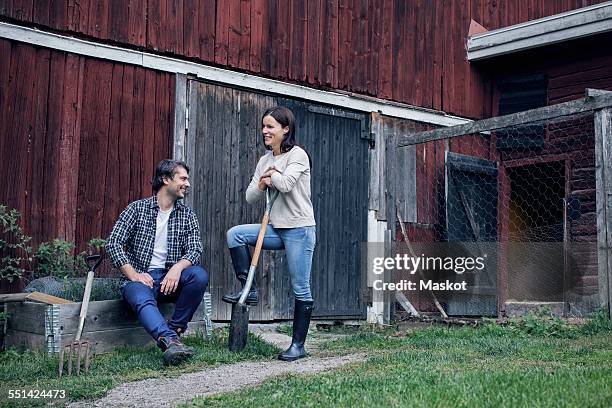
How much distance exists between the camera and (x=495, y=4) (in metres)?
10.8

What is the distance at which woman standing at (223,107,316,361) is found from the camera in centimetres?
503

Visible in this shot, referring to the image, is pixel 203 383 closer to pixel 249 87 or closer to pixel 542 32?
pixel 249 87

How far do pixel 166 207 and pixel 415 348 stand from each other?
2.17m

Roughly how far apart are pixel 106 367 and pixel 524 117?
4520 mm

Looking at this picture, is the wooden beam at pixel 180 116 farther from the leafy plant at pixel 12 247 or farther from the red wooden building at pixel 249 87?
the leafy plant at pixel 12 247

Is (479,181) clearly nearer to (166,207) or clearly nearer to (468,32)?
(468,32)

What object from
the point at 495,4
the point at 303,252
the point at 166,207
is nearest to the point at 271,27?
the point at 166,207

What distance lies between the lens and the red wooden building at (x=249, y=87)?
20.6 feet

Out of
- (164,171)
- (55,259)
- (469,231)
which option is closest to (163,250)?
(164,171)

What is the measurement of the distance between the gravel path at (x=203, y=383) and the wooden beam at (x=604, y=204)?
2.44 m

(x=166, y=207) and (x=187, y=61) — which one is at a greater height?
(x=187, y=61)

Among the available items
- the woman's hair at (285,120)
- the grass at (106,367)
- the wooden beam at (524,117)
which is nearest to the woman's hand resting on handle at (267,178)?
the woman's hair at (285,120)

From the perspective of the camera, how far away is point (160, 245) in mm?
5383

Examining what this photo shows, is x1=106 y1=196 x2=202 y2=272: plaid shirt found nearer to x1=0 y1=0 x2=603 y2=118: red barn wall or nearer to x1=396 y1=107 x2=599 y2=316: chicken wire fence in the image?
x1=0 y1=0 x2=603 y2=118: red barn wall
